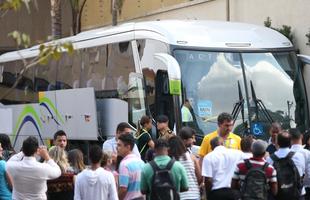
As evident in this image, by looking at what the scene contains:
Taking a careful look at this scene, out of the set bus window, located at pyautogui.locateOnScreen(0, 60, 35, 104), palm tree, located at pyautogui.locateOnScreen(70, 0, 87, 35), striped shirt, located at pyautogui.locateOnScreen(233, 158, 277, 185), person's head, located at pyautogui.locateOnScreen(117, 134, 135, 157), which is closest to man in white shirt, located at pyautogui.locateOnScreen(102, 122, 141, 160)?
person's head, located at pyautogui.locateOnScreen(117, 134, 135, 157)

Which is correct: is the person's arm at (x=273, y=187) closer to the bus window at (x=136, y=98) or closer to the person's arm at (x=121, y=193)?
the person's arm at (x=121, y=193)

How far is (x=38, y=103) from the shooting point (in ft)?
65.7

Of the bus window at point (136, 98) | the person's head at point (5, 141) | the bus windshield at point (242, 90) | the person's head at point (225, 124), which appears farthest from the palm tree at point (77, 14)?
the person's head at point (225, 124)

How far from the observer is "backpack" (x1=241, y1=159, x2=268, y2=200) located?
8.91 metres

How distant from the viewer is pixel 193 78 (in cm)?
1438

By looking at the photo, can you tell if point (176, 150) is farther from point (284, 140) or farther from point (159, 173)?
point (284, 140)

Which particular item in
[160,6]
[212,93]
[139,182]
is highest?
[160,6]

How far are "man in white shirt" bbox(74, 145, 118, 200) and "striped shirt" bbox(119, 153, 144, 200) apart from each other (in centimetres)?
27

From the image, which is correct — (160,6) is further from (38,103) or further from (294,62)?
(294,62)

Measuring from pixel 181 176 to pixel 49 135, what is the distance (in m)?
10.8

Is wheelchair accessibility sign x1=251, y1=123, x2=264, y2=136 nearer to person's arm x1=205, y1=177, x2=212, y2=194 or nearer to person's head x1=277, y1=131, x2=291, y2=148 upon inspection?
person's head x1=277, y1=131, x2=291, y2=148

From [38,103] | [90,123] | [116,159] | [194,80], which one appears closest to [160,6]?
[38,103]

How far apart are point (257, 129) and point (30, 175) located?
6.35 meters

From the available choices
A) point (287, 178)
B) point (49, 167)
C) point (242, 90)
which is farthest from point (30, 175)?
point (242, 90)
